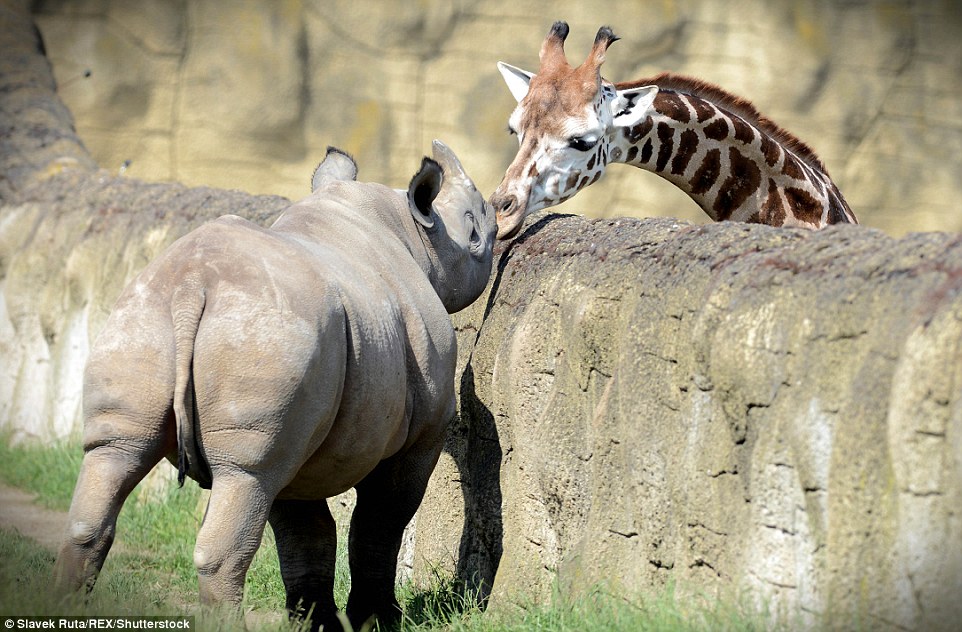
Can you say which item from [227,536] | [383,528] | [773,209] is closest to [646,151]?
[773,209]

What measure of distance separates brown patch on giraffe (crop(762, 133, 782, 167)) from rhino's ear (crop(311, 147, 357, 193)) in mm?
2601

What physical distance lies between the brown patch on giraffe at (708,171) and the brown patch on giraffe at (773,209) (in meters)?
0.31

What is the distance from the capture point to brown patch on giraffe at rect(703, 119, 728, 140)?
7.13 m

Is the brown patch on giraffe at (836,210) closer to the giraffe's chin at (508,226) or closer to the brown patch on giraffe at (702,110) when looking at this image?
the brown patch on giraffe at (702,110)

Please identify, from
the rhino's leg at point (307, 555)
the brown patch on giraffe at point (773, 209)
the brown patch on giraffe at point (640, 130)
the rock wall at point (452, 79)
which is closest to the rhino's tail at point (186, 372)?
the rhino's leg at point (307, 555)

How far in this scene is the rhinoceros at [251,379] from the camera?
3.84 metres

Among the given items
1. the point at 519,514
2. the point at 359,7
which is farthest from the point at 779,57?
the point at 519,514

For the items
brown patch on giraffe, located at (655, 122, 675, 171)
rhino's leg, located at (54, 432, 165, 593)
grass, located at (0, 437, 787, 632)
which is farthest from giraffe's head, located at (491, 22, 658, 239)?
rhino's leg, located at (54, 432, 165, 593)

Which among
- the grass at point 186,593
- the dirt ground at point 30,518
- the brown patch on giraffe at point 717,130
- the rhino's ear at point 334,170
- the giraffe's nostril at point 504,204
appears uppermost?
the brown patch on giraffe at point 717,130

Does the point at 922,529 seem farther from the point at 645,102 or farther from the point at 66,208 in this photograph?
the point at 66,208

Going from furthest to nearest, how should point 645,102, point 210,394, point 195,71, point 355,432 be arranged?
point 195,71
point 645,102
point 355,432
point 210,394

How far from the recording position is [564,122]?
6.70 m

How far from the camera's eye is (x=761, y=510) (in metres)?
3.94

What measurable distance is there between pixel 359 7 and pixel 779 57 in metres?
4.75
